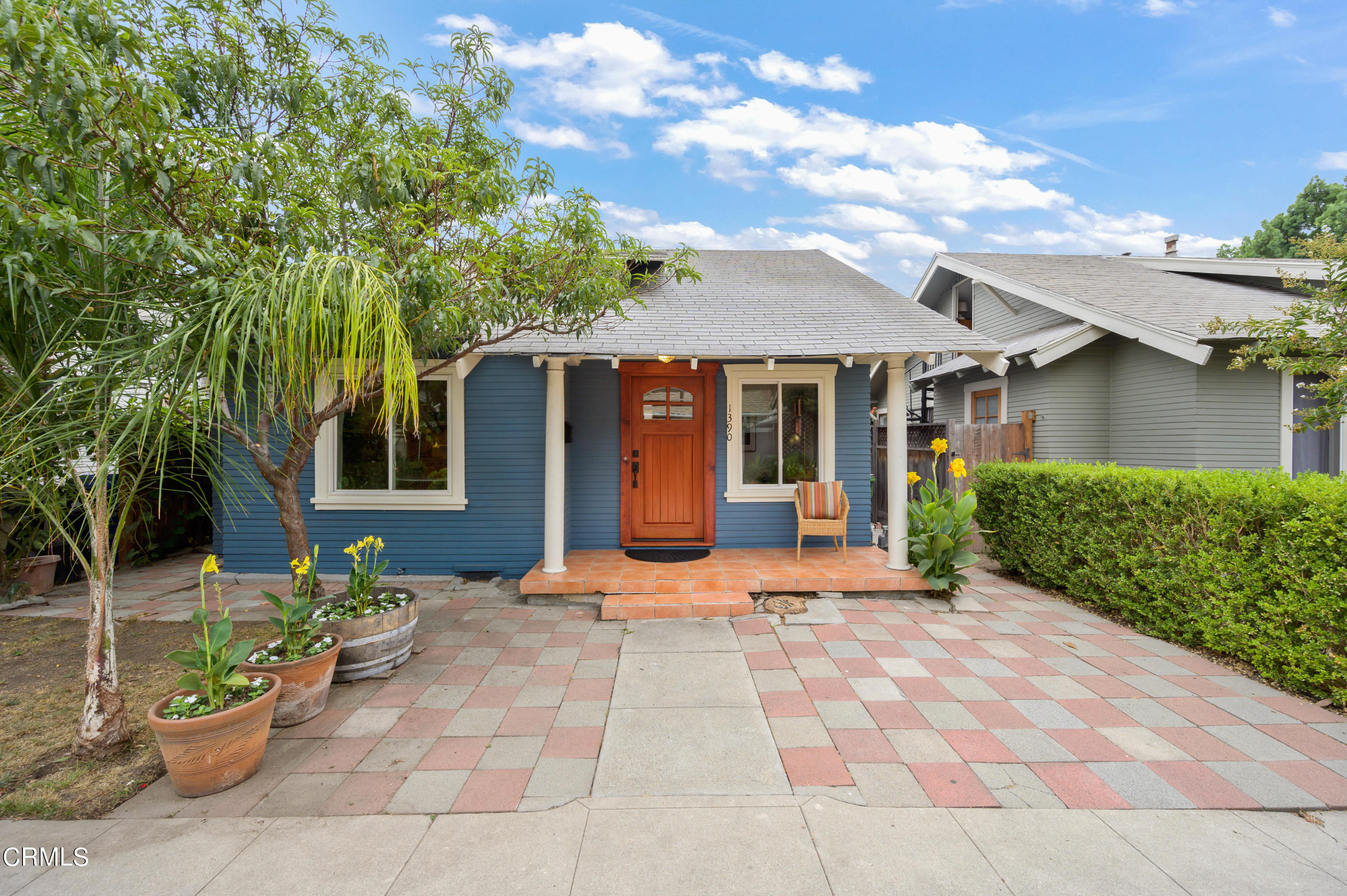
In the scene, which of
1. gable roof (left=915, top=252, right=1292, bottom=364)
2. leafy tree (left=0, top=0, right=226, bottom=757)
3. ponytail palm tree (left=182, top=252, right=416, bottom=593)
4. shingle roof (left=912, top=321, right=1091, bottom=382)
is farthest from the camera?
shingle roof (left=912, top=321, right=1091, bottom=382)

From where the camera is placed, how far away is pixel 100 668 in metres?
2.43

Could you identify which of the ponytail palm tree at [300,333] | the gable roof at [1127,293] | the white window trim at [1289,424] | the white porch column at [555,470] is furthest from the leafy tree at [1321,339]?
the ponytail palm tree at [300,333]

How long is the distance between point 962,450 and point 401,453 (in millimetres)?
7939

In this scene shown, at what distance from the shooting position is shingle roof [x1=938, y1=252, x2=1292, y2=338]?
682cm

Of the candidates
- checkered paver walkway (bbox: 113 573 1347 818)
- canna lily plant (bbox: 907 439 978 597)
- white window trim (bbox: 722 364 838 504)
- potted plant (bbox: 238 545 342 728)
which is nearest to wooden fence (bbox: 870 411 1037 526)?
white window trim (bbox: 722 364 838 504)

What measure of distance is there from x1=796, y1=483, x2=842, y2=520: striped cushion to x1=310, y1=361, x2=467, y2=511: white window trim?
141 inches

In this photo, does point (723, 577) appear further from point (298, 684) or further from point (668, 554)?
point (298, 684)

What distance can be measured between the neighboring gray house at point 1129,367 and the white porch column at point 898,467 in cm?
30

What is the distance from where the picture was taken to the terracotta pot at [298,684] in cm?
270

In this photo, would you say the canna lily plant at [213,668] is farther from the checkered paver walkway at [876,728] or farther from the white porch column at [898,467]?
the white porch column at [898,467]

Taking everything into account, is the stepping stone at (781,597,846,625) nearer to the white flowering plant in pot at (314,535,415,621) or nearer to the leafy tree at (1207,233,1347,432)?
the white flowering plant in pot at (314,535,415,621)

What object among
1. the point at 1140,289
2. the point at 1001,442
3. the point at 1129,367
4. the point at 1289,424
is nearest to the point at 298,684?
the point at 1001,442

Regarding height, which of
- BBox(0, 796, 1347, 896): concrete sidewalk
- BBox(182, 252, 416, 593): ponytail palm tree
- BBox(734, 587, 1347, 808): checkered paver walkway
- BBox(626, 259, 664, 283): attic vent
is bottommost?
BBox(734, 587, 1347, 808): checkered paver walkway

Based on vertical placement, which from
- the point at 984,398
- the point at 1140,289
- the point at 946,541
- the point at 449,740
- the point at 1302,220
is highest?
the point at 1302,220
